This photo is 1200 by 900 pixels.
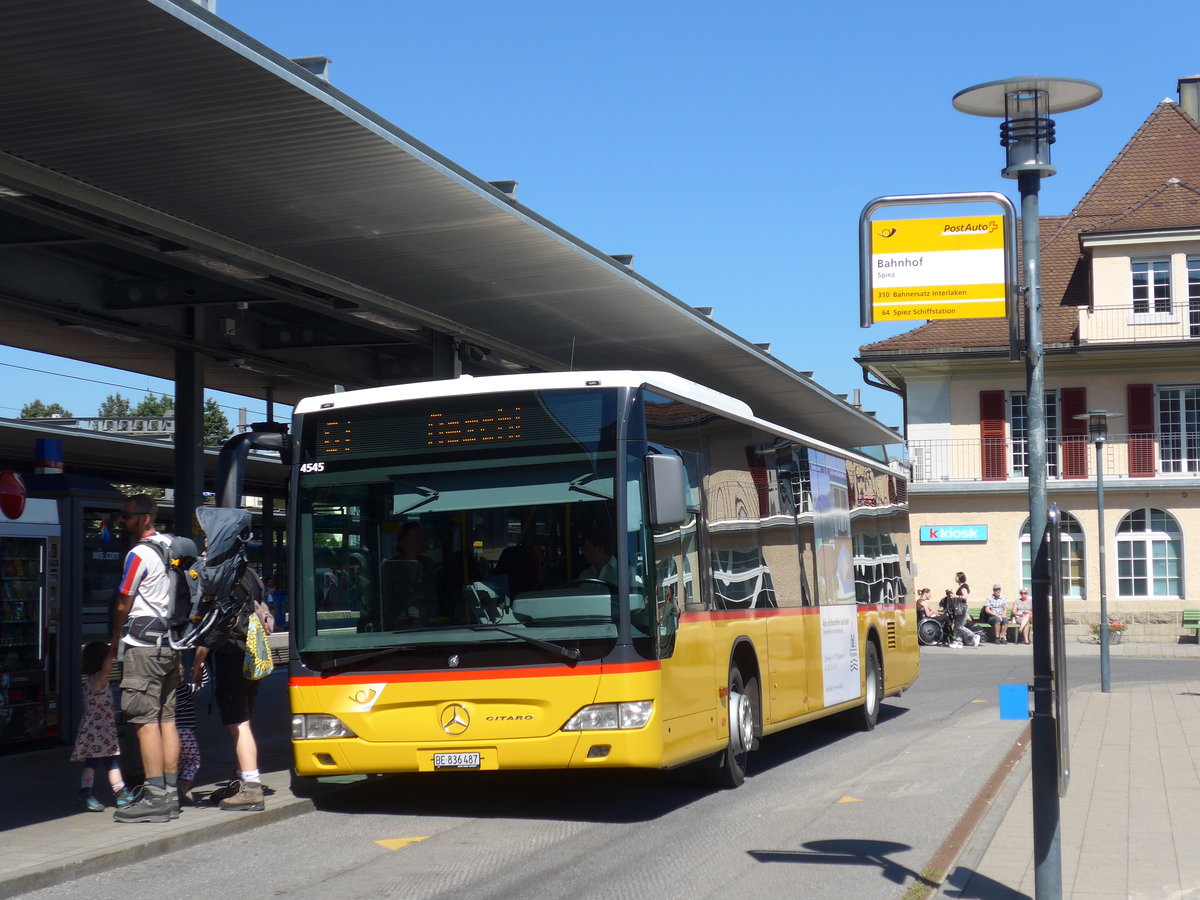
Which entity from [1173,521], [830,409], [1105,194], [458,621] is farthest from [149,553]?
[1105,194]

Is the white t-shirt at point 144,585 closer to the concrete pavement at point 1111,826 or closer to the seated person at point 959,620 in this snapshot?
the concrete pavement at point 1111,826

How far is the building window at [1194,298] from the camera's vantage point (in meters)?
42.4

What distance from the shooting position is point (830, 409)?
76.5ft

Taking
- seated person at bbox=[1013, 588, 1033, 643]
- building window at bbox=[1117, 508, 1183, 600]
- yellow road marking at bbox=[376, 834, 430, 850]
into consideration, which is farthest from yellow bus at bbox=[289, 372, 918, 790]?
building window at bbox=[1117, 508, 1183, 600]

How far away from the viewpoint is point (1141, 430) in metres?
43.2

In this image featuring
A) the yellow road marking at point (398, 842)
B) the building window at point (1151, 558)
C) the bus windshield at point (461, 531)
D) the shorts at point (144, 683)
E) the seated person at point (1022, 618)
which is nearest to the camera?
the yellow road marking at point (398, 842)

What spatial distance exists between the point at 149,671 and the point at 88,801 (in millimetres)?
1407

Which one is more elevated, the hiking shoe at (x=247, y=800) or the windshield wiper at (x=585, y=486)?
the windshield wiper at (x=585, y=486)

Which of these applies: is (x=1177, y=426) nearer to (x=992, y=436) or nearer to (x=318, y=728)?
(x=992, y=436)

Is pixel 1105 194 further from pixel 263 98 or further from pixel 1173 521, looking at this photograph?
pixel 263 98

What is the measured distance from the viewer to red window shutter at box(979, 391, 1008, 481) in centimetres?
4434

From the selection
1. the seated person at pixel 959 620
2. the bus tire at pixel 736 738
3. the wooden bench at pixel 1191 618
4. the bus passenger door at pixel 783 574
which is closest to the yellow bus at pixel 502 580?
the bus tire at pixel 736 738

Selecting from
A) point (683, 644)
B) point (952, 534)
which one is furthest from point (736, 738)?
point (952, 534)

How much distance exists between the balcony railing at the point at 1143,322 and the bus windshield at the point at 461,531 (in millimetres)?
36143
